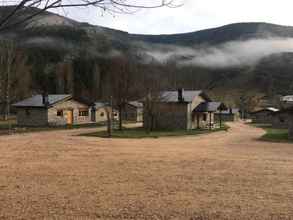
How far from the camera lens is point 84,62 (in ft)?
404

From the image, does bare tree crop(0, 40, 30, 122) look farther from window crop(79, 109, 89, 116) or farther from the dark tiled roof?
the dark tiled roof

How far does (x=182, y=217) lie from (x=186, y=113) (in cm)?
3375

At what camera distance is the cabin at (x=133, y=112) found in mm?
61156

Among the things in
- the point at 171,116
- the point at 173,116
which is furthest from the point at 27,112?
the point at 173,116

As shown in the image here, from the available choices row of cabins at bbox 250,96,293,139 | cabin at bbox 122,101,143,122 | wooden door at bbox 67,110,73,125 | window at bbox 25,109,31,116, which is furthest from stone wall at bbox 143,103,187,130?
cabin at bbox 122,101,143,122

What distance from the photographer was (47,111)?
43.8 m

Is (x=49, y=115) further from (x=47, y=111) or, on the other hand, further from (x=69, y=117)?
(x=69, y=117)

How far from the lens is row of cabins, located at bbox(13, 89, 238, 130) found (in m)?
40.9

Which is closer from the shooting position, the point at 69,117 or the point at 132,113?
the point at 69,117

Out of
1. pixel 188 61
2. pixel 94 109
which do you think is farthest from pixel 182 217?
pixel 188 61

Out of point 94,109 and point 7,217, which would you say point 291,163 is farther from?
point 94,109

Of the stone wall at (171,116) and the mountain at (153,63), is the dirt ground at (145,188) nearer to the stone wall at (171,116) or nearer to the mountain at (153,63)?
the stone wall at (171,116)

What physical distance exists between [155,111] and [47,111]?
1250 cm

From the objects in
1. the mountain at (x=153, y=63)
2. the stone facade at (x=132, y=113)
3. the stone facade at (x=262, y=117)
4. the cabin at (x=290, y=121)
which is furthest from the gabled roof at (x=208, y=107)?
the mountain at (x=153, y=63)
